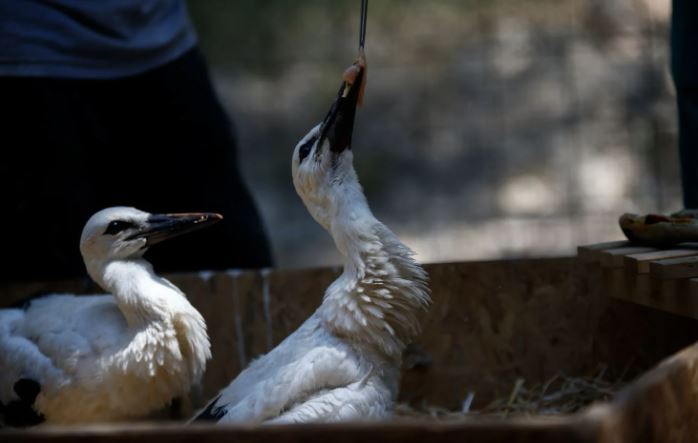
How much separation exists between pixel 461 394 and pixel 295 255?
14.1ft

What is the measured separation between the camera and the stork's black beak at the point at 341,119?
10.1 feet

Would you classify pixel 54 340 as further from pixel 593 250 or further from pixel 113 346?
pixel 593 250

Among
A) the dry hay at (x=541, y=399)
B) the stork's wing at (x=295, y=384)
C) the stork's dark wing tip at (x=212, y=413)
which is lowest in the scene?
the dry hay at (x=541, y=399)

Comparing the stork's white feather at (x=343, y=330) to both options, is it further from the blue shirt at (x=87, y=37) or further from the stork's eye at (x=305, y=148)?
the blue shirt at (x=87, y=37)

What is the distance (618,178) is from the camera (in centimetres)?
739

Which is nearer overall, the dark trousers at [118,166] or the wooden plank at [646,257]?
the wooden plank at [646,257]

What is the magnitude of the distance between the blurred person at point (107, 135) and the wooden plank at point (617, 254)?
197cm

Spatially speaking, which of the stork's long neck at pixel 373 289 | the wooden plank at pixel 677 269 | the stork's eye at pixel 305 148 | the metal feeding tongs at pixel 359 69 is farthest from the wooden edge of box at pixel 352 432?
the metal feeding tongs at pixel 359 69

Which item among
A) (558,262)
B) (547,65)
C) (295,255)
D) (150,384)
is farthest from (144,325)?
(547,65)

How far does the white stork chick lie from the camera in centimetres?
281

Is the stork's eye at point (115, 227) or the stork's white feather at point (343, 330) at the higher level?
the stork's eye at point (115, 227)

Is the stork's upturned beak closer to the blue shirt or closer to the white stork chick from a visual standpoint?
the white stork chick

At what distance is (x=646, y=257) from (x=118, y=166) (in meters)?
2.70

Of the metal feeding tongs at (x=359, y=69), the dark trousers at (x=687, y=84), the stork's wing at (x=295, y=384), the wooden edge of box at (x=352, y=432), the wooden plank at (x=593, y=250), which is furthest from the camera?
the dark trousers at (x=687, y=84)
